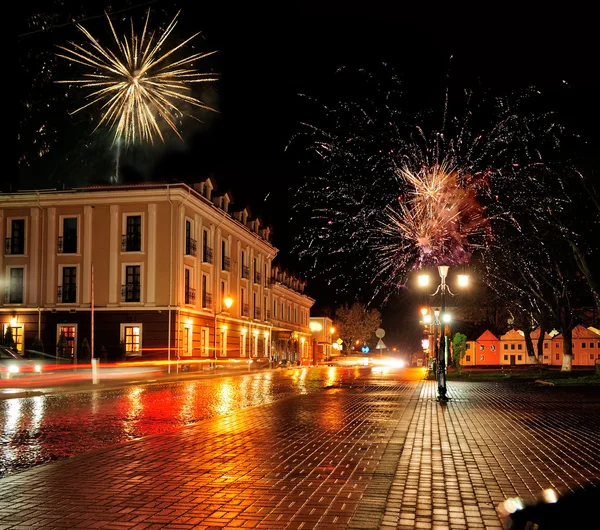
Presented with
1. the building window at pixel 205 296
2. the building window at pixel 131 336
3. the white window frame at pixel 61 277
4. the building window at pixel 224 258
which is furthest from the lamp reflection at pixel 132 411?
the building window at pixel 224 258

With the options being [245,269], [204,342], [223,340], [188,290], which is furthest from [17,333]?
[245,269]

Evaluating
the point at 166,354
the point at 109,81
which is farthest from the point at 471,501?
the point at 166,354

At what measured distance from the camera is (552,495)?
2553 millimetres

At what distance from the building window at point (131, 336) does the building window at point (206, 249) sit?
22.4ft

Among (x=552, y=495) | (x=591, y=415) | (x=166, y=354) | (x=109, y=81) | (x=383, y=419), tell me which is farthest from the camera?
(x=166, y=354)

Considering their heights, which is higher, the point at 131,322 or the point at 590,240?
the point at 590,240

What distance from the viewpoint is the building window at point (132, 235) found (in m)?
40.2

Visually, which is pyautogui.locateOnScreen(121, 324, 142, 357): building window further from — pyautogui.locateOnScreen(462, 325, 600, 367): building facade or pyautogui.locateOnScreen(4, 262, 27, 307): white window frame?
pyautogui.locateOnScreen(462, 325, 600, 367): building facade

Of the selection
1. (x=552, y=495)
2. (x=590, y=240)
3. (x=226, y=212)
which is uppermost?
(x=226, y=212)

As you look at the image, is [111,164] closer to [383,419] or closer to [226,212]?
[226,212]

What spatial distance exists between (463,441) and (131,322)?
103 ft

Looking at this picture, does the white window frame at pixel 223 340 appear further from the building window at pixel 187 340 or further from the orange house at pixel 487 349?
the orange house at pixel 487 349

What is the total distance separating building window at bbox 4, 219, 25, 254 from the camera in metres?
41.1

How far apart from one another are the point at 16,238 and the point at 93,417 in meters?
29.8
